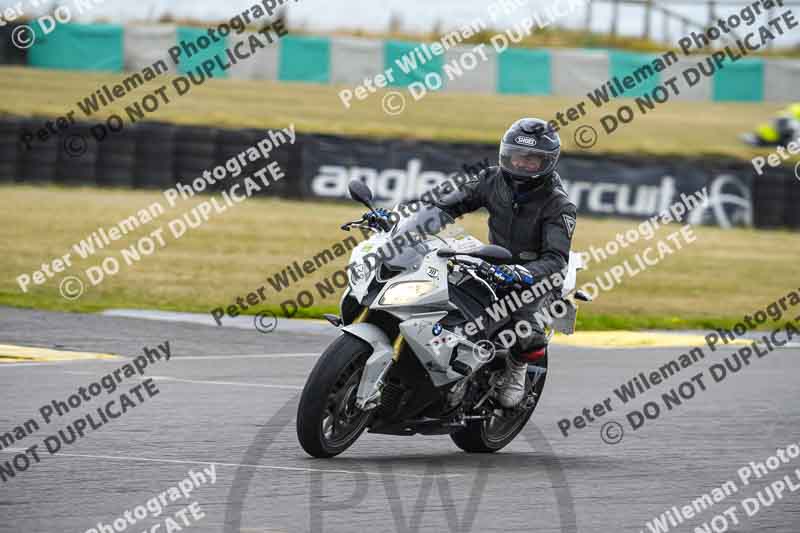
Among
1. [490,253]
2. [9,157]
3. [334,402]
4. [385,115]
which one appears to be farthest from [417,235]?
[385,115]

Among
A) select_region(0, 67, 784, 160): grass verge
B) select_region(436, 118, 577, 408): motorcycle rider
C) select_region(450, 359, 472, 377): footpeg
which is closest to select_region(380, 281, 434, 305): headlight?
select_region(450, 359, 472, 377): footpeg

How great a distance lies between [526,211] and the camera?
8453mm

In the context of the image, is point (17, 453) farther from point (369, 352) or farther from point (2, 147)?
point (2, 147)

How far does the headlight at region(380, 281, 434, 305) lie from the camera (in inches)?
294

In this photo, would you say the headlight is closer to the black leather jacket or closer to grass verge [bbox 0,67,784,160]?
the black leather jacket

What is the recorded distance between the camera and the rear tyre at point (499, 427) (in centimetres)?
853

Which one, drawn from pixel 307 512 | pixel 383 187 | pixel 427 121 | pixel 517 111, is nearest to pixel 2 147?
pixel 383 187

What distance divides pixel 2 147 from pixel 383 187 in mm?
6690

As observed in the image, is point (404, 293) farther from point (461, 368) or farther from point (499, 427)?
point (499, 427)

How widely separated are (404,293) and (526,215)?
1.29 m

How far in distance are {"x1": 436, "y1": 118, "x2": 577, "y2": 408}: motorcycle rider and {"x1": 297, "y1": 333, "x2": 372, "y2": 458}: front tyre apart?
47.9 inches

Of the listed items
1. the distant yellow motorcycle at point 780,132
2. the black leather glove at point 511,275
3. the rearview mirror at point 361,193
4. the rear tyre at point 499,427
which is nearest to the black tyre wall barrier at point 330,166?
the distant yellow motorcycle at point 780,132

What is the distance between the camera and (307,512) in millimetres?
6375

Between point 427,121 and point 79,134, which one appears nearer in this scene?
point 79,134
